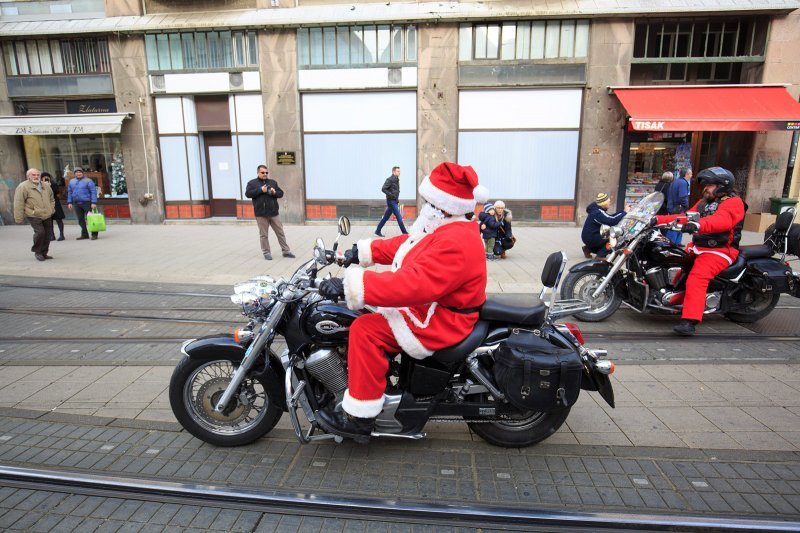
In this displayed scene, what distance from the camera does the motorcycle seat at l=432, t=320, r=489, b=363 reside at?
9.29 feet

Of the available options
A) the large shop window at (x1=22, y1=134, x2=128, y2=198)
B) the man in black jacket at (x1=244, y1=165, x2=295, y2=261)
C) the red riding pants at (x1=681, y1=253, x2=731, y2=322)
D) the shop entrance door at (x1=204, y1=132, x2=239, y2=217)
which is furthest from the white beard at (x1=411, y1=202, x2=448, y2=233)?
the large shop window at (x1=22, y1=134, x2=128, y2=198)

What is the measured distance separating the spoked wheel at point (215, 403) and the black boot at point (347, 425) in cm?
38

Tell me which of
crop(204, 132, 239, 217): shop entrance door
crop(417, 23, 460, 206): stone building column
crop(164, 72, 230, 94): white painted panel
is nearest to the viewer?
crop(417, 23, 460, 206): stone building column

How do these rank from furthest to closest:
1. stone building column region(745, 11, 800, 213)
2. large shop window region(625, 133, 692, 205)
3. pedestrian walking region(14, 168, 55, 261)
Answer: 1. large shop window region(625, 133, 692, 205)
2. stone building column region(745, 11, 800, 213)
3. pedestrian walking region(14, 168, 55, 261)

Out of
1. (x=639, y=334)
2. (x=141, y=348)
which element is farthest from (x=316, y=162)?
(x=639, y=334)

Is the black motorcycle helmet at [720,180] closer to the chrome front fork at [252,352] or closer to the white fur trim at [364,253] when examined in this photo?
the white fur trim at [364,253]

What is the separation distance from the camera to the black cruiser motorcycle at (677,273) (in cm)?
550

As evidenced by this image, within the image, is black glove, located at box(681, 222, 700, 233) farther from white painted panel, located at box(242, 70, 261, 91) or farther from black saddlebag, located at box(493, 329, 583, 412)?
white painted panel, located at box(242, 70, 261, 91)

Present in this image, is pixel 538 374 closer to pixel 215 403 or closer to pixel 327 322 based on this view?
pixel 327 322

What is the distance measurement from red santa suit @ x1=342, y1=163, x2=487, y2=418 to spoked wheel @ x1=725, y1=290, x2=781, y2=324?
178 inches

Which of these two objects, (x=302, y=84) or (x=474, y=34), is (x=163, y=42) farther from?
(x=474, y=34)

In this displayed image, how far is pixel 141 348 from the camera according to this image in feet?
16.6

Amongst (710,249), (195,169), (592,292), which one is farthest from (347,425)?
Result: (195,169)

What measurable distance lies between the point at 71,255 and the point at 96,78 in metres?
7.41
